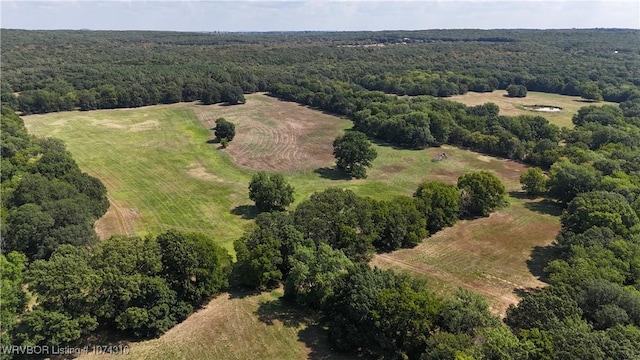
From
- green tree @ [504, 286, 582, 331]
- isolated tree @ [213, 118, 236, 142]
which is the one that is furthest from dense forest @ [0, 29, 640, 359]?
isolated tree @ [213, 118, 236, 142]

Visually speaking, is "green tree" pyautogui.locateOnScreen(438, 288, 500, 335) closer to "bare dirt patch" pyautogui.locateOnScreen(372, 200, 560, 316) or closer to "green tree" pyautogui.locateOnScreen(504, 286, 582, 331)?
"green tree" pyautogui.locateOnScreen(504, 286, 582, 331)

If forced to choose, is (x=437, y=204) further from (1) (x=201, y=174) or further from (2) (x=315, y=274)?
(1) (x=201, y=174)

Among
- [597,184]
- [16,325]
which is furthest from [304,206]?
[597,184]

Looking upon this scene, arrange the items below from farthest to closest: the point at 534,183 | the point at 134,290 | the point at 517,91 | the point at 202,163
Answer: the point at 517,91 < the point at 202,163 < the point at 534,183 < the point at 134,290

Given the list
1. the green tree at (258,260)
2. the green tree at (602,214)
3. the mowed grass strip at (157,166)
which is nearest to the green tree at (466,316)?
the green tree at (258,260)

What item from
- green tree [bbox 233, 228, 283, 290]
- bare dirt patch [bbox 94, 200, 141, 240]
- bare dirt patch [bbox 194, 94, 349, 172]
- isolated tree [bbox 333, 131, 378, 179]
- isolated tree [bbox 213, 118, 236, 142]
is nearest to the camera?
green tree [bbox 233, 228, 283, 290]

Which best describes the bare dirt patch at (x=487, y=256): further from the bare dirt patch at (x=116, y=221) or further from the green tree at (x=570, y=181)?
the bare dirt patch at (x=116, y=221)

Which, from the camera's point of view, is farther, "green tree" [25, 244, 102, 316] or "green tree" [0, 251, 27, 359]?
"green tree" [25, 244, 102, 316]

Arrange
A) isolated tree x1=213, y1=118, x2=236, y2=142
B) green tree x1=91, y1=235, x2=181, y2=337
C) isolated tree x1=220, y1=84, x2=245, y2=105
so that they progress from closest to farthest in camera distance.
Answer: green tree x1=91, y1=235, x2=181, y2=337 < isolated tree x1=213, y1=118, x2=236, y2=142 < isolated tree x1=220, y1=84, x2=245, y2=105

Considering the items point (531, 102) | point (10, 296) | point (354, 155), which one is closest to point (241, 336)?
point (10, 296)
